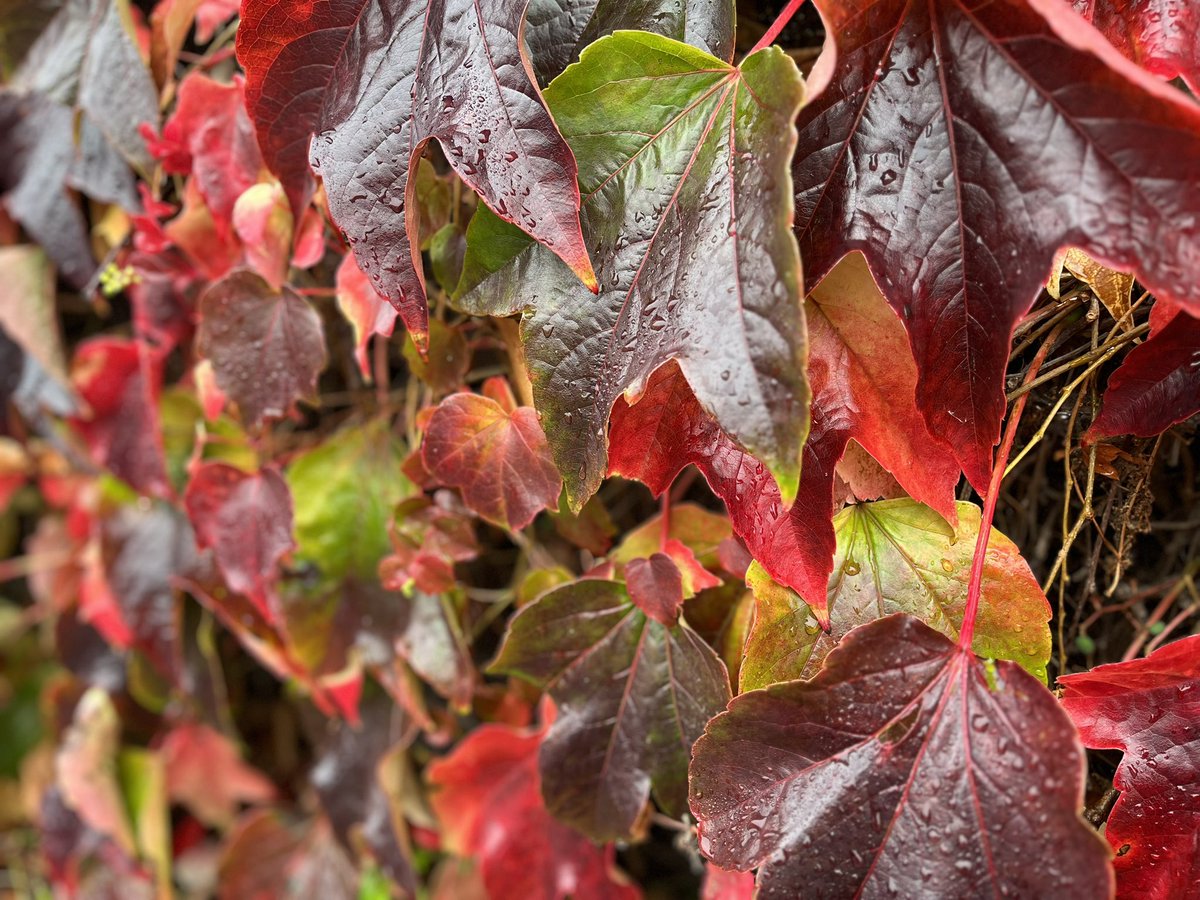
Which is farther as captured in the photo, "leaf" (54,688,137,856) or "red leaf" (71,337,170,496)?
"leaf" (54,688,137,856)

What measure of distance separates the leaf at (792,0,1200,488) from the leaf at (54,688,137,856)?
3.18 feet

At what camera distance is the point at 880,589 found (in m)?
0.46

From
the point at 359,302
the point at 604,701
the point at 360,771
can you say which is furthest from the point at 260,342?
the point at 360,771

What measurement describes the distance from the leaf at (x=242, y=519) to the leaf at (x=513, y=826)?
22 centimetres

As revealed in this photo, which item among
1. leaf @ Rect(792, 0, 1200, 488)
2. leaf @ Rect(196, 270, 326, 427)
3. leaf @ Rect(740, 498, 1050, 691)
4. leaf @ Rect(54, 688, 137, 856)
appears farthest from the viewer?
leaf @ Rect(54, 688, 137, 856)

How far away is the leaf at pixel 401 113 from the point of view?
1.33 ft

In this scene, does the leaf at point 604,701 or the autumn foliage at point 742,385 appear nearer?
the autumn foliage at point 742,385

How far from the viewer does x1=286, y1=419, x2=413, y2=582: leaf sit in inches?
29.0

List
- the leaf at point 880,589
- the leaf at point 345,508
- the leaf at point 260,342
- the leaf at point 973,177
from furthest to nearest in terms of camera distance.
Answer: the leaf at point 345,508, the leaf at point 260,342, the leaf at point 880,589, the leaf at point 973,177

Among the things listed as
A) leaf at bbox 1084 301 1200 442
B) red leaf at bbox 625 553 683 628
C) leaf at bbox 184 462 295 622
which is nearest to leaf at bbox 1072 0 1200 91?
leaf at bbox 1084 301 1200 442

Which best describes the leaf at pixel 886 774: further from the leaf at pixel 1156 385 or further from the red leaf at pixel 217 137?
the red leaf at pixel 217 137

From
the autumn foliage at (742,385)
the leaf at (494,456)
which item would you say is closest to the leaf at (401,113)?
the autumn foliage at (742,385)

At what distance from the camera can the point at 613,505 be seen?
74 cm

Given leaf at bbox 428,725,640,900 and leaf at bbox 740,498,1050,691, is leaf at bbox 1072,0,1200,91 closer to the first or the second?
leaf at bbox 740,498,1050,691
